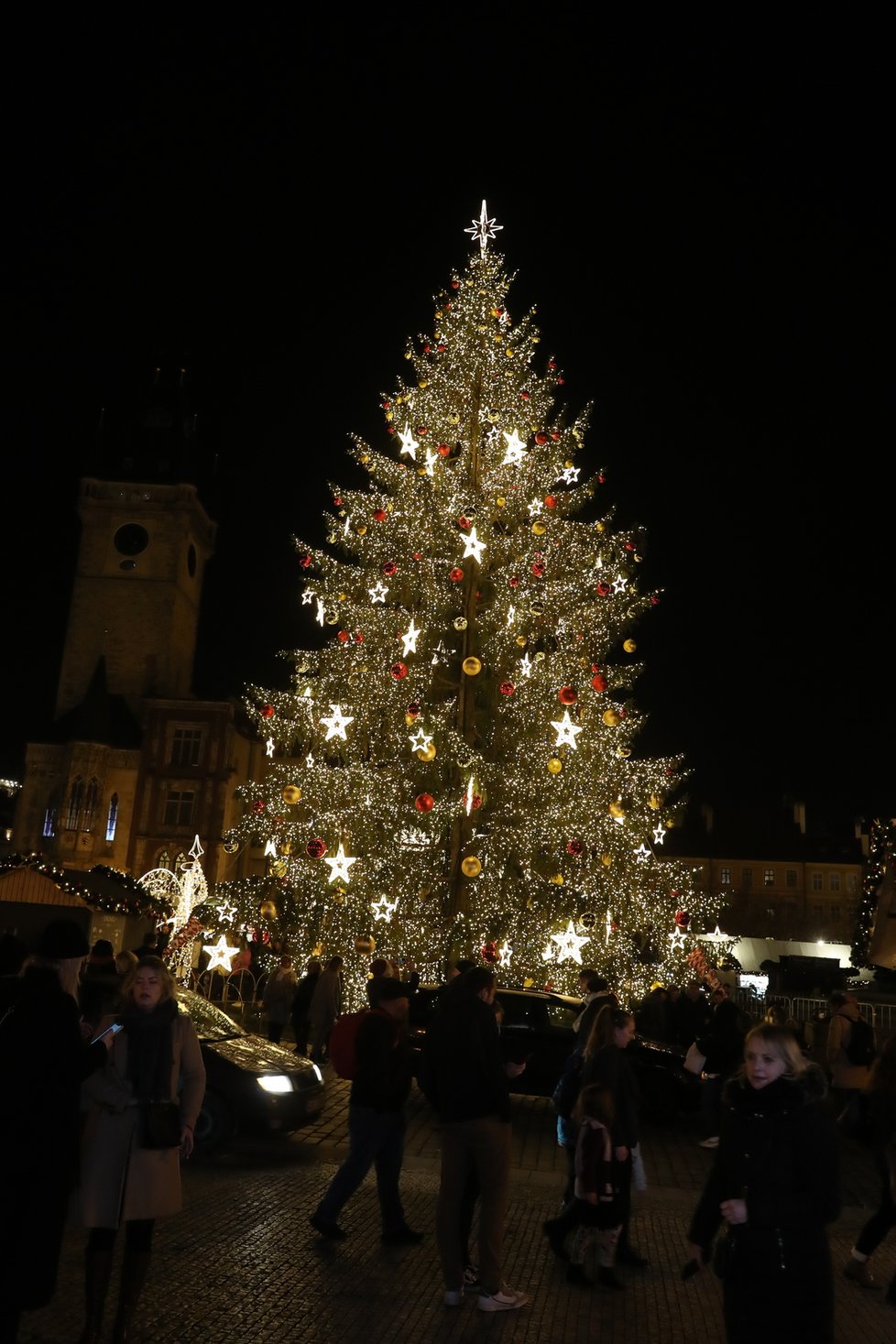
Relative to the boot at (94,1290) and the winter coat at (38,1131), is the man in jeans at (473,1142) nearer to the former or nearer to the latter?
the boot at (94,1290)

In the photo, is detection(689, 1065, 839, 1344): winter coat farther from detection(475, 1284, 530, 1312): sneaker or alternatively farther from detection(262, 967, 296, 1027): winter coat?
detection(262, 967, 296, 1027): winter coat

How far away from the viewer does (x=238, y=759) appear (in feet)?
181

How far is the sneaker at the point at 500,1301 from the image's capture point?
246 inches

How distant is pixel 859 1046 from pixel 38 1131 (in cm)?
875

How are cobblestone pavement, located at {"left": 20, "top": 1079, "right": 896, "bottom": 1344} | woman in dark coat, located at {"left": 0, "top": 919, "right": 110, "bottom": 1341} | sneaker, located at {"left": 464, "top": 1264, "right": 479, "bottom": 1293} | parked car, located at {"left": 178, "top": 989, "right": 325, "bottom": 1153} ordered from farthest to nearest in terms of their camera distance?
parked car, located at {"left": 178, "top": 989, "right": 325, "bottom": 1153} → sneaker, located at {"left": 464, "top": 1264, "right": 479, "bottom": 1293} → cobblestone pavement, located at {"left": 20, "top": 1079, "right": 896, "bottom": 1344} → woman in dark coat, located at {"left": 0, "top": 919, "right": 110, "bottom": 1341}

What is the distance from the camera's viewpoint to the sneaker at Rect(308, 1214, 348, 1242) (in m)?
7.50

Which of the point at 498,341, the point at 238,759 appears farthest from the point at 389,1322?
the point at 238,759

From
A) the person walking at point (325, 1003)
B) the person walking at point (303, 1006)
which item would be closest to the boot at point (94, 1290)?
the person walking at point (325, 1003)

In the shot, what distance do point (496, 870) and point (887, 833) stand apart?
400 inches

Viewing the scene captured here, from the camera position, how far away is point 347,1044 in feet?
26.3

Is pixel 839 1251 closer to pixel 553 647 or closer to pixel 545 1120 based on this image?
pixel 545 1120

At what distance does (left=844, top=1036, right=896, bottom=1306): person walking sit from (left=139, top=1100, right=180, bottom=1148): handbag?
421 cm

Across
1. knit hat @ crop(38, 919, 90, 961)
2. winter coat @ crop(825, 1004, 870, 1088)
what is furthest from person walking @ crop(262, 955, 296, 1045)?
knit hat @ crop(38, 919, 90, 961)

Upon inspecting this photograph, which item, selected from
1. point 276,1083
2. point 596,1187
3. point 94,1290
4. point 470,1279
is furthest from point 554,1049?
point 94,1290
